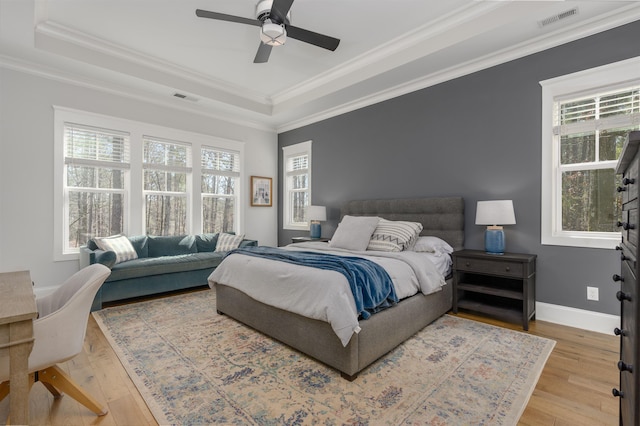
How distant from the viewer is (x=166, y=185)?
5.01 metres

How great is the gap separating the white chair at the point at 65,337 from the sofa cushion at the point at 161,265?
6.76 feet

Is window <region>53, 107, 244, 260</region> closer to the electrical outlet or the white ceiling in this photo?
the white ceiling

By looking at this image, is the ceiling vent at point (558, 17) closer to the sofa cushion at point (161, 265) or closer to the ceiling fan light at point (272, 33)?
the ceiling fan light at point (272, 33)

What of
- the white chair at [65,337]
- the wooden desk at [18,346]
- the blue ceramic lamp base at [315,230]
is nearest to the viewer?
the wooden desk at [18,346]

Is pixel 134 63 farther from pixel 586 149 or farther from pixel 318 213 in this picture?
pixel 586 149

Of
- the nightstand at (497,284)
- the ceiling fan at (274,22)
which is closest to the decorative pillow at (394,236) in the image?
the nightstand at (497,284)

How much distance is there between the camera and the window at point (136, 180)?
411 cm

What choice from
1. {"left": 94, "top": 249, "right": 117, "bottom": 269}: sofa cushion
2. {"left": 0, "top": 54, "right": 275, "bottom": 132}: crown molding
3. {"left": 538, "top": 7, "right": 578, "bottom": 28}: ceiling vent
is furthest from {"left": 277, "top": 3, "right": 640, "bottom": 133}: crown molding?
{"left": 94, "top": 249, "right": 117, "bottom": 269}: sofa cushion

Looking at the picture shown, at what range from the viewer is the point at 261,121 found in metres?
5.98

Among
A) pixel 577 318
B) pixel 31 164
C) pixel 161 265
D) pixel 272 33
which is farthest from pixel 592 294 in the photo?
pixel 31 164

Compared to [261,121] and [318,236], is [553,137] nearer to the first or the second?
[318,236]

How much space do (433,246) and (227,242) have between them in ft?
10.7

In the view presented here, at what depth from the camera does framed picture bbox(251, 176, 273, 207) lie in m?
6.04

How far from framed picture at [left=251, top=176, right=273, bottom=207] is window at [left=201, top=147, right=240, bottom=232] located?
13.1 inches
